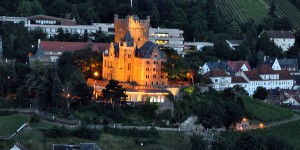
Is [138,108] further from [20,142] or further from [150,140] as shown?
[20,142]

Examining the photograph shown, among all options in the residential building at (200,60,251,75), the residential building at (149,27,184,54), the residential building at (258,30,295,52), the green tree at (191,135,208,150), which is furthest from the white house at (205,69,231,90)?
the residential building at (258,30,295,52)

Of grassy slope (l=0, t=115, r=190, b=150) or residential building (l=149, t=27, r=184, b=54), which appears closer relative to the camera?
grassy slope (l=0, t=115, r=190, b=150)

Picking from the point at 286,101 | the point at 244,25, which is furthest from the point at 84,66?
the point at 244,25

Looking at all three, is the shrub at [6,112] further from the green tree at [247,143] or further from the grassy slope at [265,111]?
the grassy slope at [265,111]

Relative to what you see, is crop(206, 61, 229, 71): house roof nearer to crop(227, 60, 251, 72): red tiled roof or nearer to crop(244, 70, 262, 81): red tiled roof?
crop(227, 60, 251, 72): red tiled roof

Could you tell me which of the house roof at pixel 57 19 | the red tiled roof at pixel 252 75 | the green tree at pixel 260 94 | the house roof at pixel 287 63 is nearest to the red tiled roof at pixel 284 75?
the red tiled roof at pixel 252 75
